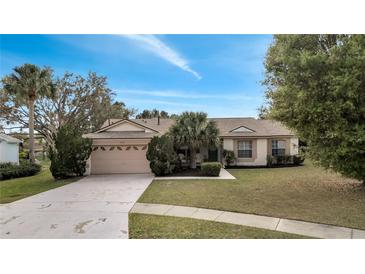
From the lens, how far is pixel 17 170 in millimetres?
15531

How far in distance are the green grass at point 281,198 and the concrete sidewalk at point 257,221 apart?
32 cm

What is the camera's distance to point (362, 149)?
7168 millimetres

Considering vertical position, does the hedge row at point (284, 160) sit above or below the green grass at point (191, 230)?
above

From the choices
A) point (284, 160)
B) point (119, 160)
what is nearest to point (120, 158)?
point (119, 160)

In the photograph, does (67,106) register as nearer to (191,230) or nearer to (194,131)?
(194,131)

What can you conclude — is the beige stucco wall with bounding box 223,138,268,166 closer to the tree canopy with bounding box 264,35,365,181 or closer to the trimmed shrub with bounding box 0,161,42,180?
the tree canopy with bounding box 264,35,365,181

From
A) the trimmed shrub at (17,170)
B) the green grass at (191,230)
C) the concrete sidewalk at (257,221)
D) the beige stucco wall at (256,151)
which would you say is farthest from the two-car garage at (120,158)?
the green grass at (191,230)

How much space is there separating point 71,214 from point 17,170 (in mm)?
11900

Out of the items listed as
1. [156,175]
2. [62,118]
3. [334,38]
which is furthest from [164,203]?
[62,118]

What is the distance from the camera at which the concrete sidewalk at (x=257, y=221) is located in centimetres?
498

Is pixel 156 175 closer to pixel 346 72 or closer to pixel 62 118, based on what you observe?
pixel 346 72

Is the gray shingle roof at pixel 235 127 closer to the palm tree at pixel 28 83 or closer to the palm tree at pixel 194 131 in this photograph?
the palm tree at pixel 194 131

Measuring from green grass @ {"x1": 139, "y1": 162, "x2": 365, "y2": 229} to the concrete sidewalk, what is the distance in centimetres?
32

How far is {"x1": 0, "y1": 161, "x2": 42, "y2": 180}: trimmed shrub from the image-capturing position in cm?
1481
